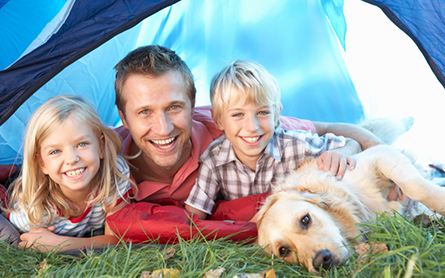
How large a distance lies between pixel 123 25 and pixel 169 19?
132 cm

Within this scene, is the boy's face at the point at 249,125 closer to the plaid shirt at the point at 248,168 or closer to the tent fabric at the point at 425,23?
the plaid shirt at the point at 248,168

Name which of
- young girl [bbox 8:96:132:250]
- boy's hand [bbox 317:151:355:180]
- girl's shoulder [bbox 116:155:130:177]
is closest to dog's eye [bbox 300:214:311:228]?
boy's hand [bbox 317:151:355:180]

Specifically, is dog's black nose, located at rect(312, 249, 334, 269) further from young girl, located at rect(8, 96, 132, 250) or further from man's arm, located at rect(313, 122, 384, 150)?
man's arm, located at rect(313, 122, 384, 150)

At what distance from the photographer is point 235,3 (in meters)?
3.92

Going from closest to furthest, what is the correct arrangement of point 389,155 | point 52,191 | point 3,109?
point 389,155 < point 52,191 < point 3,109

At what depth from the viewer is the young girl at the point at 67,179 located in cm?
231

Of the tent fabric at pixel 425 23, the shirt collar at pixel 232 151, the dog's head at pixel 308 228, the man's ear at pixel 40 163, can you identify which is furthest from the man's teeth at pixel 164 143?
the tent fabric at pixel 425 23

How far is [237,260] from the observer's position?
66.2 inches

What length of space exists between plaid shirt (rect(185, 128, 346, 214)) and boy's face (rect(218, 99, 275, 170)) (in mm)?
155

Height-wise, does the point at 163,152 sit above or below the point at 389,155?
above

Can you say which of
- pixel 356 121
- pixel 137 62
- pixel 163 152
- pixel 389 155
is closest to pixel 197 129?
pixel 163 152

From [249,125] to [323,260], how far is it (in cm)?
109

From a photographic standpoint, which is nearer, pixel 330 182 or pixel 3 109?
pixel 330 182

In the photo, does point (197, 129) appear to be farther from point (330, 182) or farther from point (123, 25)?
point (330, 182)
